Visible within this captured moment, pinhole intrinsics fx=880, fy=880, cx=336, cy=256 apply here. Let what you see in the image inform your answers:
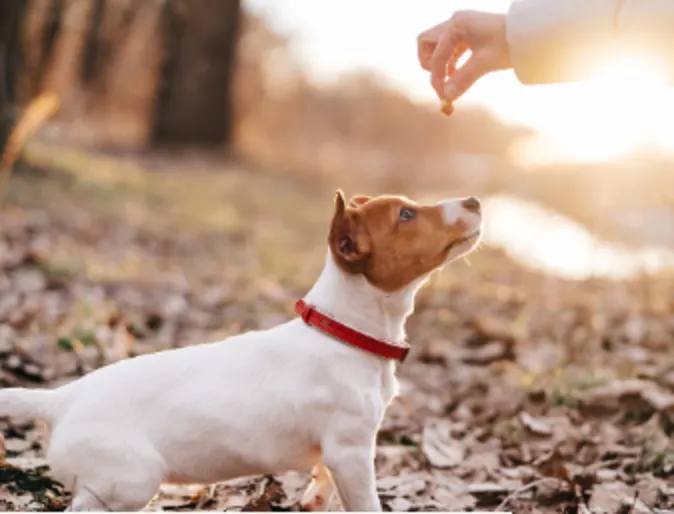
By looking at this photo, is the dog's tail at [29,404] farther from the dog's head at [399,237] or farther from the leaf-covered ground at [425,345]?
the dog's head at [399,237]

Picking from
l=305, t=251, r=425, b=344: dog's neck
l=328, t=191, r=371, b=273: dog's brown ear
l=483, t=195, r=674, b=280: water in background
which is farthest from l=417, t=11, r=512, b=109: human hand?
l=483, t=195, r=674, b=280: water in background

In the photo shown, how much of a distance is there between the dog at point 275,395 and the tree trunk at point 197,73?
11.9 meters

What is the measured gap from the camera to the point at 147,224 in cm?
886

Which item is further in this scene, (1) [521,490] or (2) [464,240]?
(1) [521,490]

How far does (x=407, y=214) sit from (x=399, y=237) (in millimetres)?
92

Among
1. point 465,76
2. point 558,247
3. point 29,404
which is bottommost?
point 558,247

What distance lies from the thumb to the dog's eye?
1.54ft

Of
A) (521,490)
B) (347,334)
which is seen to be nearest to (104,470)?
(347,334)

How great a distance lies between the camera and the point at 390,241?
9.59 ft

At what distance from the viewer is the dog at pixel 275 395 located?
263 centimetres

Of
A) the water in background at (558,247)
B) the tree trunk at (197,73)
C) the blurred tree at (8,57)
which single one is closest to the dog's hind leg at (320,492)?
the water in background at (558,247)

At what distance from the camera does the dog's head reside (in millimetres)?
2879

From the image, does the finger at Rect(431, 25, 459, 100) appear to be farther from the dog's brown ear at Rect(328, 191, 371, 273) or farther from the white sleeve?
the dog's brown ear at Rect(328, 191, 371, 273)

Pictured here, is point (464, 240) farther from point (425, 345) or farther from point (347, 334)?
point (425, 345)
